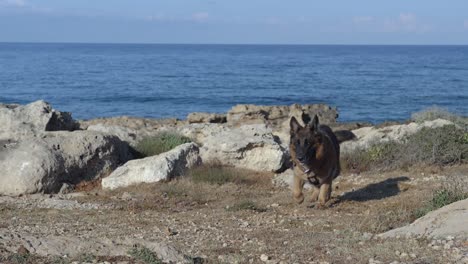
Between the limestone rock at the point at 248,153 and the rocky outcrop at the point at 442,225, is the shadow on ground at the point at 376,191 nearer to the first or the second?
the limestone rock at the point at 248,153

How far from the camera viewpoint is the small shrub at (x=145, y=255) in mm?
7082

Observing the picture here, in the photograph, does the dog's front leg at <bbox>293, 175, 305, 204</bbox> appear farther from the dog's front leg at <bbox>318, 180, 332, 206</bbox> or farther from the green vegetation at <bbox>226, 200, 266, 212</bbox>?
the green vegetation at <bbox>226, 200, 266, 212</bbox>

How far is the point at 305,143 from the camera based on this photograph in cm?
1132

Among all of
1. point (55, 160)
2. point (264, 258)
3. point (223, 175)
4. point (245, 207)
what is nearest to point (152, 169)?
point (223, 175)

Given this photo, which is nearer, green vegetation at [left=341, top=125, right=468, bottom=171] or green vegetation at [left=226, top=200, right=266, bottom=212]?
green vegetation at [left=226, top=200, right=266, bottom=212]

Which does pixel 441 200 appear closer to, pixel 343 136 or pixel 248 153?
pixel 248 153

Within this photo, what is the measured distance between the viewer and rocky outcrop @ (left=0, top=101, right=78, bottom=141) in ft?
50.7

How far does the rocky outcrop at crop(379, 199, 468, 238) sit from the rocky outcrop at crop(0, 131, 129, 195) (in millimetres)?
7236

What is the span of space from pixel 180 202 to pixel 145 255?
5.42m

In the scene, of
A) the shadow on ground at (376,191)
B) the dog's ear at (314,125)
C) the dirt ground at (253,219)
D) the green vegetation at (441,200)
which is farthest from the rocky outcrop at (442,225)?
the shadow on ground at (376,191)

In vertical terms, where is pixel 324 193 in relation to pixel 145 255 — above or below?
below

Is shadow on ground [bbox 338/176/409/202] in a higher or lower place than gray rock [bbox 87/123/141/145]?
lower

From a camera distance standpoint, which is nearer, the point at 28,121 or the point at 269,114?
the point at 28,121

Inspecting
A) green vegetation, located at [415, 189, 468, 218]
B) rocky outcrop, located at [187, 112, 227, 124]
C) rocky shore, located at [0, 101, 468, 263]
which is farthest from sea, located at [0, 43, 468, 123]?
green vegetation, located at [415, 189, 468, 218]
